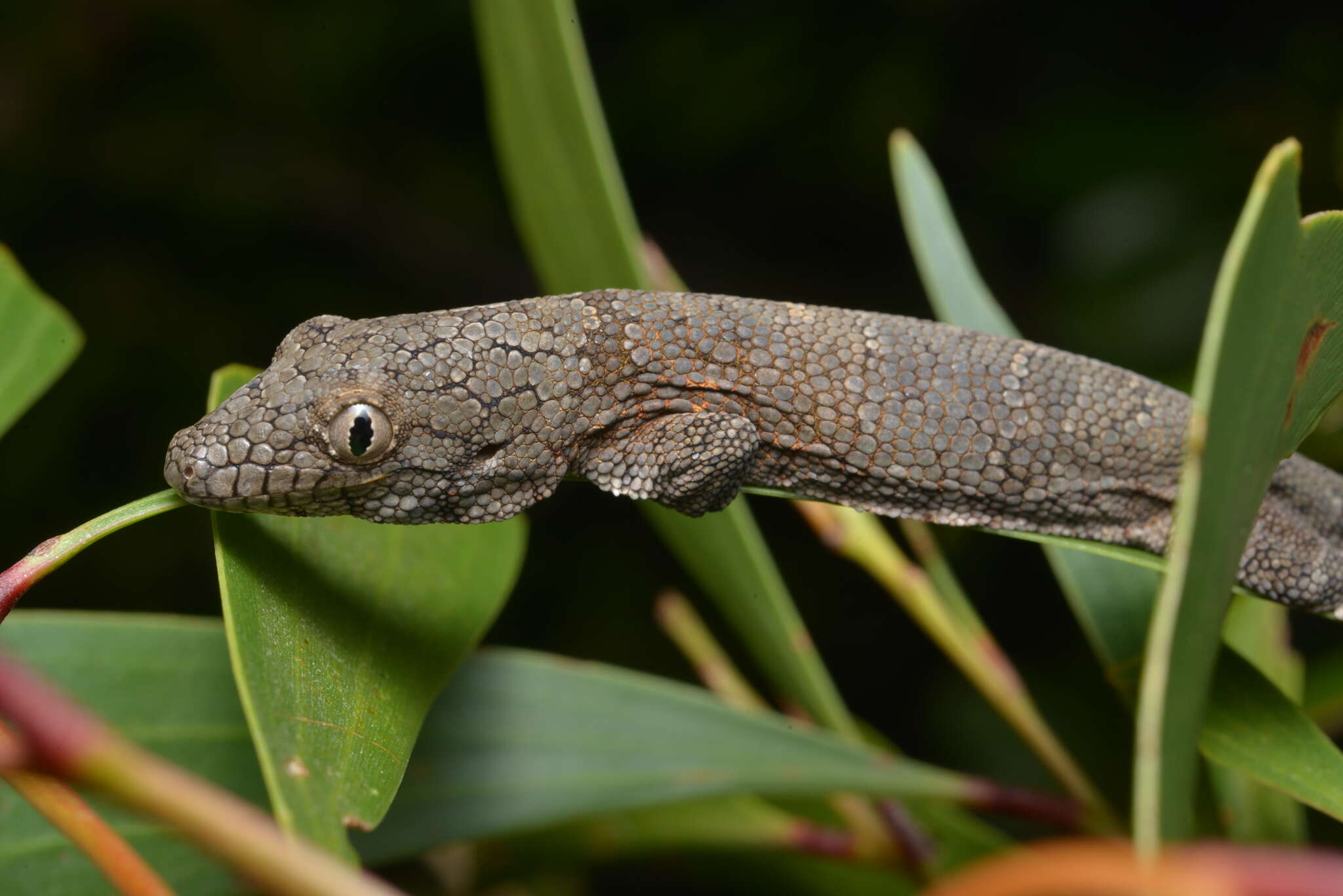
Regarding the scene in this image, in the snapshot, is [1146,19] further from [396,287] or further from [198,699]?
[198,699]

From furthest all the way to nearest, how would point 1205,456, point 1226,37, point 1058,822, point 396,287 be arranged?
point 396,287 < point 1226,37 < point 1058,822 < point 1205,456

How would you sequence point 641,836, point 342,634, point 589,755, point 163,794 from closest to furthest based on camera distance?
1. point 163,794
2. point 342,634
3. point 589,755
4. point 641,836

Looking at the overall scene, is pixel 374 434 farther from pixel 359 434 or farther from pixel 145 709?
pixel 145 709

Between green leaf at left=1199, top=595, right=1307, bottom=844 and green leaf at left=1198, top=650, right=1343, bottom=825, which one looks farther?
green leaf at left=1199, top=595, right=1307, bottom=844

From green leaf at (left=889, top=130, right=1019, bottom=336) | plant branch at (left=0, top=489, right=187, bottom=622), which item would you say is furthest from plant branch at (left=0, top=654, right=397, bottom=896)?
green leaf at (left=889, top=130, right=1019, bottom=336)

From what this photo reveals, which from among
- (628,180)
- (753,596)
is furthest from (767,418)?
(628,180)

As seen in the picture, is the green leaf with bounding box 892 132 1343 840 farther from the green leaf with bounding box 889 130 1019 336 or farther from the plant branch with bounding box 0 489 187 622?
the plant branch with bounding box 0 489 187 622

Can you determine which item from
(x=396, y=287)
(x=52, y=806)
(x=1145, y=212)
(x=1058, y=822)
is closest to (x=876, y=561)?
(x=1058, y=822)
